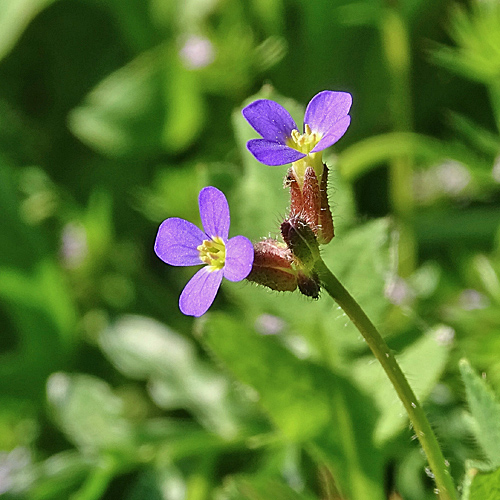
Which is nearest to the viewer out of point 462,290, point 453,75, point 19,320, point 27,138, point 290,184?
point 290,184

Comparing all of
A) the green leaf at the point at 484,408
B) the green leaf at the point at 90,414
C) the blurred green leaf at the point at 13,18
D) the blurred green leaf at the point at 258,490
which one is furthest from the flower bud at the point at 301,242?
the blurred green leaf at the point at 13,18

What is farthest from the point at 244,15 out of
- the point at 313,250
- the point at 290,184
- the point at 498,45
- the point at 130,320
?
the point at 313,250

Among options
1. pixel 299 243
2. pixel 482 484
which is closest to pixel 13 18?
pixel 299 243

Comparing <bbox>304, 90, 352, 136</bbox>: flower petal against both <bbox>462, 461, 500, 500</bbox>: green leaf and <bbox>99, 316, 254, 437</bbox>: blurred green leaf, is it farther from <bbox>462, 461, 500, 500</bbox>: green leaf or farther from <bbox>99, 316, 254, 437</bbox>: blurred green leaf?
<bbox>99, 316, 254, 437</bbox>: blurred green leaf

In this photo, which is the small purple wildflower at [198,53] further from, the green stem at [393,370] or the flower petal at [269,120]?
the green stem at [393,370]

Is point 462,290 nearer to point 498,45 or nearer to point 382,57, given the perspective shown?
point 498,45
